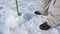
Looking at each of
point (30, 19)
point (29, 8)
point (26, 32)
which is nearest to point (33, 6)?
point (29, 8)

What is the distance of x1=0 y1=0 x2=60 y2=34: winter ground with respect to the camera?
1.30 meters

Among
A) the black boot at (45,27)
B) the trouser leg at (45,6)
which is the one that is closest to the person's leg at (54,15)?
the black boot at (45,27)

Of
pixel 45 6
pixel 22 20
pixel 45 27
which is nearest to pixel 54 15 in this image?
pixel 45 27

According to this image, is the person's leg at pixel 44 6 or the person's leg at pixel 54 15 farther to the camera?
the person's leg at pixel 44 6

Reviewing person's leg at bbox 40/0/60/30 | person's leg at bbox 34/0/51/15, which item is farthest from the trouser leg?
person's leg at bbox 40/0/60/30

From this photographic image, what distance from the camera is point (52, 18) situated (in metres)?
1.22

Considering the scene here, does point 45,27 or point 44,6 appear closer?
point 45,27

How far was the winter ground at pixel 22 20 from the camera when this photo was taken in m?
1.30

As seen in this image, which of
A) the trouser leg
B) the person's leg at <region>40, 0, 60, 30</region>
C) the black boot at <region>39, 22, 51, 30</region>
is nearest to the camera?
the person's leg at <region>40, 0, 60, 30</region>

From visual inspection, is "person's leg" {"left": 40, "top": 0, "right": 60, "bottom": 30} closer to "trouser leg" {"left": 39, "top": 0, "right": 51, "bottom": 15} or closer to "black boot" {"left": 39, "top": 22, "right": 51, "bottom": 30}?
"black boot" {"left": 39, "top": 22, "right": 51, "bottom": 30}

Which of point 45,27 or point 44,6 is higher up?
point 44,6

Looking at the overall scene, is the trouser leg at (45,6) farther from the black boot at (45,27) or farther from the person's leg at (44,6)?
the black boot at (45,27)

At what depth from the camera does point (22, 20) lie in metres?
1.44

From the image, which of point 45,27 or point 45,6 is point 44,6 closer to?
point 45,6
